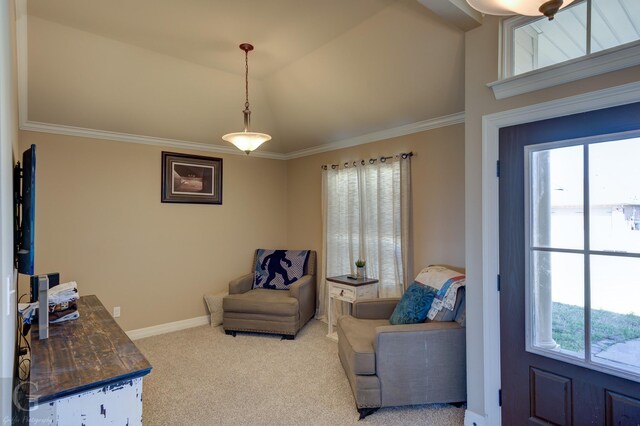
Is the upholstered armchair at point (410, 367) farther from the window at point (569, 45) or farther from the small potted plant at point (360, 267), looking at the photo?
the window at point (569, 45)

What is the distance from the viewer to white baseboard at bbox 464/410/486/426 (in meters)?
2.23

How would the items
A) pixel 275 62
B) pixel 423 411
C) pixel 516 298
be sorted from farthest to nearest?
pixel 275 62 < pixel 423 411 < pixel 516 298

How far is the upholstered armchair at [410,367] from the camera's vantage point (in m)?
2.49

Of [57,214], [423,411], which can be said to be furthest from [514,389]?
[57,214]

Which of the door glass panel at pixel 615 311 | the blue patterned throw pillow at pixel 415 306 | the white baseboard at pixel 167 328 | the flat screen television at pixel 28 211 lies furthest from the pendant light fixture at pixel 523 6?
the white baseboard at pixel 167 328

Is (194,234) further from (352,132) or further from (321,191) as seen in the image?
(352,132)

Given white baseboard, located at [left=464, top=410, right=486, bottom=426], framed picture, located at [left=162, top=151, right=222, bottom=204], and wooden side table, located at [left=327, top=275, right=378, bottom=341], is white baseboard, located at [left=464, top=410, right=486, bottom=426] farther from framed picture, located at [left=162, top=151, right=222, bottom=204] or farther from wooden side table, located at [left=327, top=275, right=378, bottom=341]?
framed picture, located at [left=162, top=151, right=222, bottom=204]

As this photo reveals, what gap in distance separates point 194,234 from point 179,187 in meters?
0.63

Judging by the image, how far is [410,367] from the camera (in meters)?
2.50

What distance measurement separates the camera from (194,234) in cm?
455

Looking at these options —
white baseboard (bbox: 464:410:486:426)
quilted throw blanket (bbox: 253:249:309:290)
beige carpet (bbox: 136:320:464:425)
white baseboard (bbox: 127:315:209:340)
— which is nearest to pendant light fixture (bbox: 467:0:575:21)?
white baseboard (bbox: 464:410:486:426)

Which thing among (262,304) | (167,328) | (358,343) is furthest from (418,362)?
(167,328)

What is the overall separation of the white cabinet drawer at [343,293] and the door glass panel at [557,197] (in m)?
2.01

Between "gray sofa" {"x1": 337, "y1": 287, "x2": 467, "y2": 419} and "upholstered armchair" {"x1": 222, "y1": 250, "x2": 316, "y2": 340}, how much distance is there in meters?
1.50
